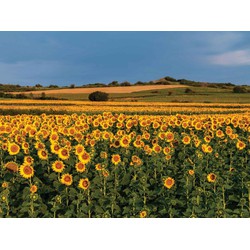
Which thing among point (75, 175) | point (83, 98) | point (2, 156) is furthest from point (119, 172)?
point (83, 98)

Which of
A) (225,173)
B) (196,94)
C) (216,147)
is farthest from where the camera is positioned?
(196,94)

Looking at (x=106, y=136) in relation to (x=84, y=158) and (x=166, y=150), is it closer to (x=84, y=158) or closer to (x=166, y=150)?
(x=166, y=150)

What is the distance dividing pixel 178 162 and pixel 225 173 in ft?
3.18

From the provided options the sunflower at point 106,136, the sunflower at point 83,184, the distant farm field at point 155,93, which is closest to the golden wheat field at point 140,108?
the distant farm field at point 155,93

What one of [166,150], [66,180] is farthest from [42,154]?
[166,150]

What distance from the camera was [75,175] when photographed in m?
7.02

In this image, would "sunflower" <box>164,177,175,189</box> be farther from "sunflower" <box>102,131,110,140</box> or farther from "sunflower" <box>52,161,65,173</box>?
"sunflower" <box>102,131,110,140</box>

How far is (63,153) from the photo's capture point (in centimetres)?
689

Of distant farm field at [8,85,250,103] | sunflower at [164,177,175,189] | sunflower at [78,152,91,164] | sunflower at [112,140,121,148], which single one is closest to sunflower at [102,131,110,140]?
sunflower at [112,140,121,148]

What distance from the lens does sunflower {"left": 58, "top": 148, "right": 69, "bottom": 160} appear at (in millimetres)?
6820

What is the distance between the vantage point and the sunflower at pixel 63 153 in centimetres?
682

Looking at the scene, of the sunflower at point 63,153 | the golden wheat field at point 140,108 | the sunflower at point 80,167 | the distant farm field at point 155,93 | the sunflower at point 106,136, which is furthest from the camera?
the distant farm field at point 155,93

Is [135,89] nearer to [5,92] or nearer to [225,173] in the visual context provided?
[5,92]

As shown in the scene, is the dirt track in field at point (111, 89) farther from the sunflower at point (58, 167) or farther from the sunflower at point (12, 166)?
the sunflower at point (58, 167)
